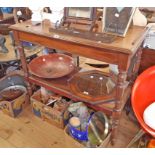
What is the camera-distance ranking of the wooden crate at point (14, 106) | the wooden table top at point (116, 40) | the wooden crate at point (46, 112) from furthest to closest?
the wooden crate at point (14, 106) < the wooden crate at point (46, 112) < the wooden table top at point (116, 40)

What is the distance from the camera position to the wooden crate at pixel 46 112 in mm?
1664

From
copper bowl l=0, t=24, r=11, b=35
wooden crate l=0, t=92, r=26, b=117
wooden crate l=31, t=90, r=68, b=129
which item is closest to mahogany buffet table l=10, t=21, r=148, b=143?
wooden crate l=31, t=90, r=68, b=129

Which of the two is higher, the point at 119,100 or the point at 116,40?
the point at 116,40

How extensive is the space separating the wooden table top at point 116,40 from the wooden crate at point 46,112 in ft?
2.13

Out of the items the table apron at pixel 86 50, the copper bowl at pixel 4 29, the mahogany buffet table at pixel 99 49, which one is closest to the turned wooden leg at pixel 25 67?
the mahogany buffet table at pixel 99 49

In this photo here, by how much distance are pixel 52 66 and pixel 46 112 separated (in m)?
0.45

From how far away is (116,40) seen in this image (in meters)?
1.21

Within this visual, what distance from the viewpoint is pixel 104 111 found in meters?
1.45

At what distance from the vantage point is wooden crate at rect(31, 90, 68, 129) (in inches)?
65.5

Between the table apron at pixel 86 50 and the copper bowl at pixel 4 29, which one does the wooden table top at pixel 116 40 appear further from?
the copper bowl at pixel 4 29

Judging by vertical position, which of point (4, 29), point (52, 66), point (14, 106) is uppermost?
point (4, 29)

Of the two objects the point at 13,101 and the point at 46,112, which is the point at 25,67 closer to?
the point at 13,101

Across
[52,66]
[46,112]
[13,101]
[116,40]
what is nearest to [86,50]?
[116,40]
